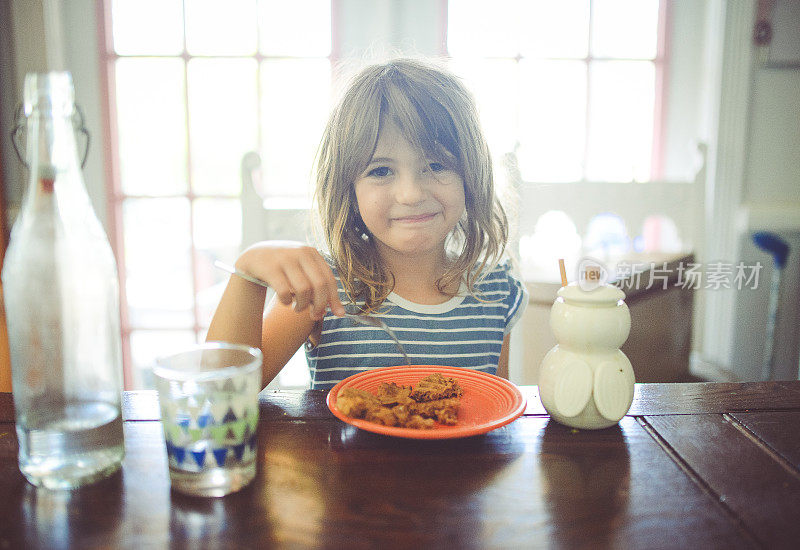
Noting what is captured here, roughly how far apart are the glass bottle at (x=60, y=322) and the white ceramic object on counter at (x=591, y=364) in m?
0.42

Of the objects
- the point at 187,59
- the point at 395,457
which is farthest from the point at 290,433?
the point at 187,59

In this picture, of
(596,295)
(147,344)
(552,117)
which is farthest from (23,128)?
(552,117)

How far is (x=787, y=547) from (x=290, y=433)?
1.36 feet

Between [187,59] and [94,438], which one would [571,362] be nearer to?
[94,438]

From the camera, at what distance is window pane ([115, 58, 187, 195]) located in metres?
2.00

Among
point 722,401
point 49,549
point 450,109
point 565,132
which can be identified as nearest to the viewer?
point 49,549

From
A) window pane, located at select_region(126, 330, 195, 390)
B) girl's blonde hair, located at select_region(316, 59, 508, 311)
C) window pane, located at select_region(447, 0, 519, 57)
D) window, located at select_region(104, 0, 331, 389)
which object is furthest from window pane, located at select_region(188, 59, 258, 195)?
girl's blonde hair, located at select_region(316, 59, 508, 311)

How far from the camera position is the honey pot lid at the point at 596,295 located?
603mm

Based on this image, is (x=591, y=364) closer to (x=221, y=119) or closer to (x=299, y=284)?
(x=299, y=284)

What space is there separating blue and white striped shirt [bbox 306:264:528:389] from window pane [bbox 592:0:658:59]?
1.37 meters

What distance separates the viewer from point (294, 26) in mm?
1988

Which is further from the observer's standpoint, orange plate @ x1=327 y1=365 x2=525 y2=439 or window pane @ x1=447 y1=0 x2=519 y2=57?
window pane @ x1=447 y1=0 x2=519 y2=57

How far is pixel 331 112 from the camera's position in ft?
3.49

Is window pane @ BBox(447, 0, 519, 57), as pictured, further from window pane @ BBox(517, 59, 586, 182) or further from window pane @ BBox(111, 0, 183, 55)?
window pane @ BBox(111, 0, 183, 55)
